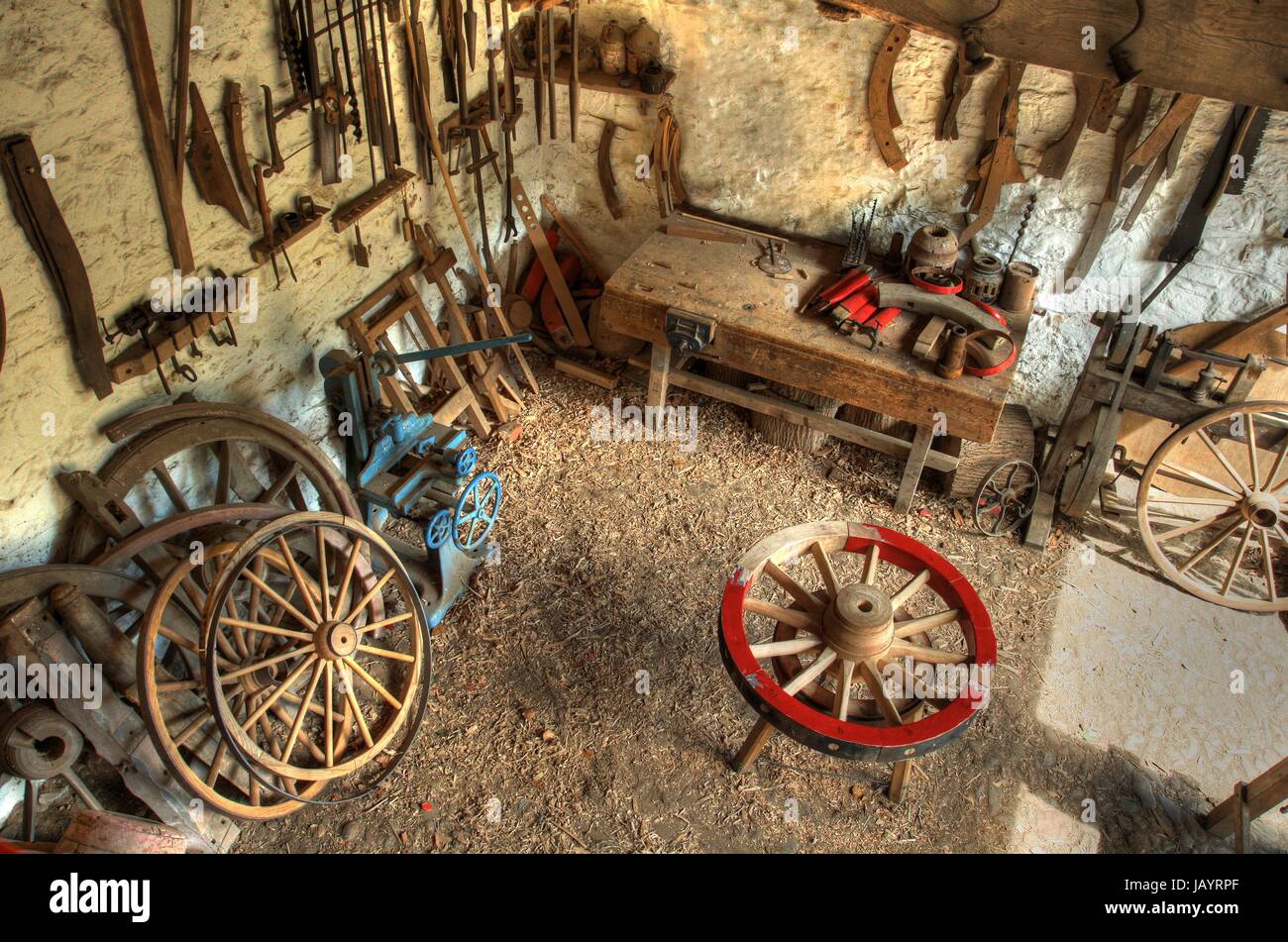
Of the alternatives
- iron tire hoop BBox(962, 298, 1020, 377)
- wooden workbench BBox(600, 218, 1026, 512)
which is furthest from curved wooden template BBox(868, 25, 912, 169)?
iron tire hoop BBox(962, 298, 1020, 377)

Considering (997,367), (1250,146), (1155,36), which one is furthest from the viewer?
(997,367)

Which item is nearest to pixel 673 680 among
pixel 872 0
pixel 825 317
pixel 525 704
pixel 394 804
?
pixel 525 704

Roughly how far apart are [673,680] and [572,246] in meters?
3.30

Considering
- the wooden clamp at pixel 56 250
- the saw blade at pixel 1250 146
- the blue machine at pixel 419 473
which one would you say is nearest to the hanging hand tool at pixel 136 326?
the wooden clamp at pixel 56 250

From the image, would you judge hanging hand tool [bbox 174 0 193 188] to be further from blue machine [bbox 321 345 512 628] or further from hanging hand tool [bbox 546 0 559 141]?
hanging hand tool [bbox 546 0 559 141]

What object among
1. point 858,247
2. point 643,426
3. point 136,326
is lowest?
point 643,426

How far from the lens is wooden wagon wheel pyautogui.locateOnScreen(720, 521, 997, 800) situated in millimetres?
3312

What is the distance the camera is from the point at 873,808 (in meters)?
3.96

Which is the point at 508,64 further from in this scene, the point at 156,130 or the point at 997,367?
the point at 997,367

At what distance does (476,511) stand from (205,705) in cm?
148

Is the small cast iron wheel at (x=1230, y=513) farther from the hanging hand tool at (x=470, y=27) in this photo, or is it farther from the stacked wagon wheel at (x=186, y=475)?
the stacked wagon wheel at (x=186, y=475)

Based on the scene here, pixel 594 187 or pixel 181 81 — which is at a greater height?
pixel 181 81

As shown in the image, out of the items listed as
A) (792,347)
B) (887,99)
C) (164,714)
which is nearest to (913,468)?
(792,347)

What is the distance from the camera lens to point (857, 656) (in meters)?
3.51
